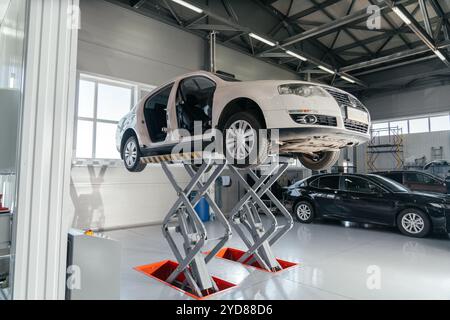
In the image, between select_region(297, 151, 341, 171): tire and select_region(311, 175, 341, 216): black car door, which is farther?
select_region(311, 175, 341, 216): black car door

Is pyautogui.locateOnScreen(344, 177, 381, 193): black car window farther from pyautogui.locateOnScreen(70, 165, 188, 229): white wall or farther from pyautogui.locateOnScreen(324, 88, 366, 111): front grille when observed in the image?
pyautogui.locateOnScreen(70, 165, 188, 229): white wall

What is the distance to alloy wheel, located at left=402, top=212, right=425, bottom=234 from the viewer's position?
16.2 feet

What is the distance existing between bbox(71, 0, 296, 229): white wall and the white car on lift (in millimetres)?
2817

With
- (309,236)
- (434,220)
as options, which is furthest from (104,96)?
(434,220)

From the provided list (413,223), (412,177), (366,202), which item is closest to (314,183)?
(366,202)

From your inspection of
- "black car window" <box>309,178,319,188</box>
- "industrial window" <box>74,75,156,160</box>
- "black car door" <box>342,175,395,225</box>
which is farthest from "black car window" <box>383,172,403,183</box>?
"industrial window" <box>74,75,156,160</box>

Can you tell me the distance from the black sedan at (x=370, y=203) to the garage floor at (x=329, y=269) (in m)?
0.28

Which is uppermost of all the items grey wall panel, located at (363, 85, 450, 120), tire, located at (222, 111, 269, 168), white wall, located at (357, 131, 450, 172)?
grey wall panel, located at (363, 85, 450, 120)

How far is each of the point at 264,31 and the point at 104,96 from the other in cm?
428

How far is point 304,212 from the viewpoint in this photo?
655cm

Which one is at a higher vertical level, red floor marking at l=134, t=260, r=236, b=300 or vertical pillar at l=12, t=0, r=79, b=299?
vertical pillar at l=12, t=0, r=79, b=299

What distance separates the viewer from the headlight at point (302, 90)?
2.48m

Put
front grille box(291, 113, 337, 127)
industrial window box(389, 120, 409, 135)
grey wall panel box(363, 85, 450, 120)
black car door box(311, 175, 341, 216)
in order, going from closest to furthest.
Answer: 1. front grille box(291, 113, 337, 127)
2. black car door box(311, 175, 341, 216)
3. grey wall panel box(363, 85, 450, 120)
4. industrial window box(389, 120, 409, 135)

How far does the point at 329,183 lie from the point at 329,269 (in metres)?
3.07
